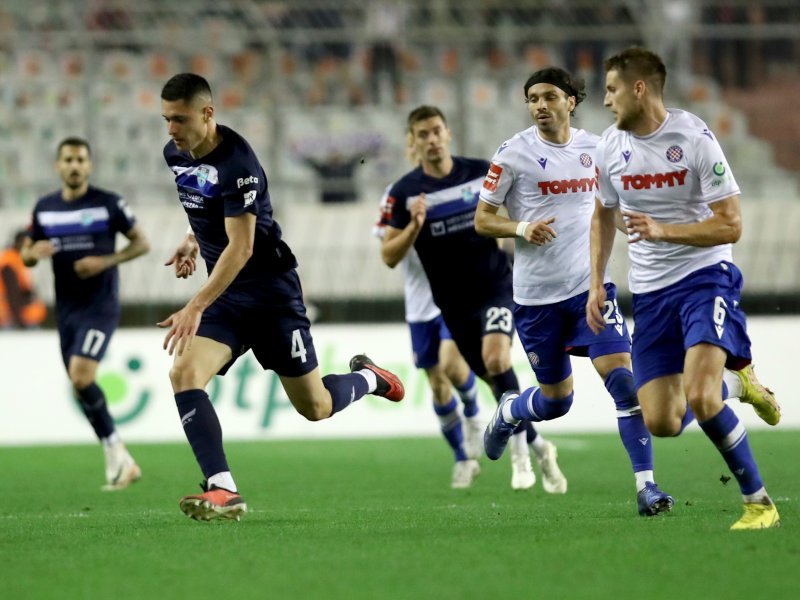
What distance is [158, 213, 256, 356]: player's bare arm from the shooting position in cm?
672

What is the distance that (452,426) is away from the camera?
36.7ft

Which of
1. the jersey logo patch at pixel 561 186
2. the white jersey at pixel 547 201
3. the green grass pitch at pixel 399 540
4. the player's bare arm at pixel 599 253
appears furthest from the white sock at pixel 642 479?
the jersey logo patch at pixel 561 186

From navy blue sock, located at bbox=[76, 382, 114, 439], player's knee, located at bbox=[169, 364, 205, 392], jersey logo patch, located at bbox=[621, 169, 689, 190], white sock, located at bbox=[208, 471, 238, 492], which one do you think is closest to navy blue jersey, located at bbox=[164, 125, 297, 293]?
player's knee, located at bbox=[169, 364, 205, 392]

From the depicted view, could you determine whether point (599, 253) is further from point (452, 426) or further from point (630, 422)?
point (452, 426)

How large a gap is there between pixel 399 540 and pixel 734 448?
157 cm

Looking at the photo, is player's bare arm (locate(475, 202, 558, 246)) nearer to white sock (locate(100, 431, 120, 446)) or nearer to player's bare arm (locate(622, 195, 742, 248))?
player's bare arm (locate(622, 195, 742, 248))

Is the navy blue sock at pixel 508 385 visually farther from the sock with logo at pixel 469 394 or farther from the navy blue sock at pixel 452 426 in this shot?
the sock with logo at pixel 469 394

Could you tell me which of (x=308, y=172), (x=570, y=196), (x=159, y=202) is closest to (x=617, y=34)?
(x=308, y=172)

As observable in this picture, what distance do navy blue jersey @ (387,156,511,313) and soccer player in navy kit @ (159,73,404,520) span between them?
2.55 meters

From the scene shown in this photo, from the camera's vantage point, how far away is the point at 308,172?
18750 mm

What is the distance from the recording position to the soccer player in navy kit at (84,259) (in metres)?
11.2

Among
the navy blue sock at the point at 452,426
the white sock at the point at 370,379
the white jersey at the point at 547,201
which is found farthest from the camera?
the navy blue sock at the point at 452,426

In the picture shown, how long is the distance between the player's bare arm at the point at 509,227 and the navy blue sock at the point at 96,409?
14.2 feet

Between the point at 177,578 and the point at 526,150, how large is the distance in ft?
13.4
